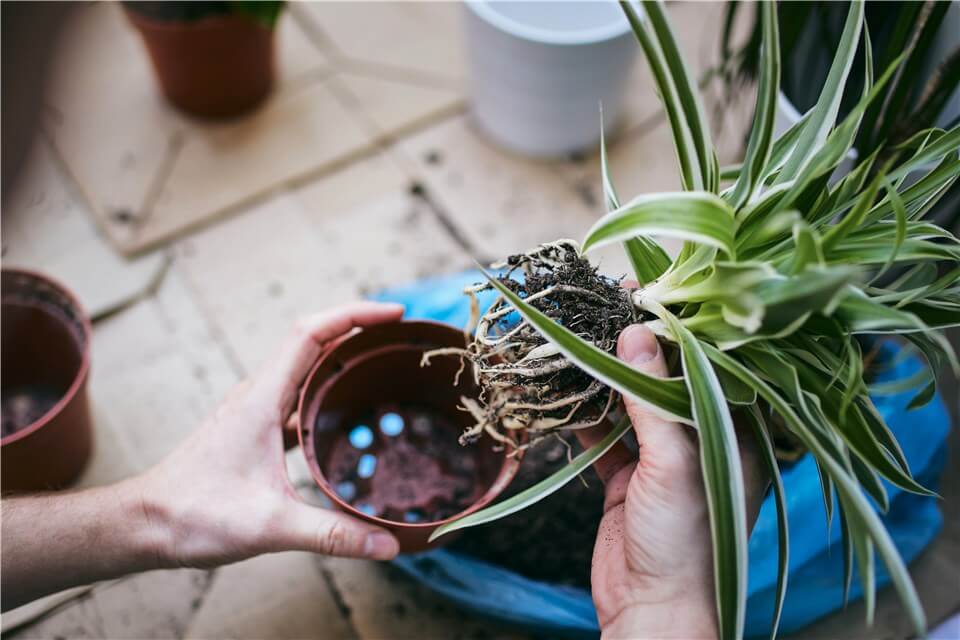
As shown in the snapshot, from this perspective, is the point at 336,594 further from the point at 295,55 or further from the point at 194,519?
the point at 295,55

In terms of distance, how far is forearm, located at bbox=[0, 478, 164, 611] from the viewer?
0.94 meters

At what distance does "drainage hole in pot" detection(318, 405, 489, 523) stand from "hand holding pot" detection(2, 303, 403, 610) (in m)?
0.15

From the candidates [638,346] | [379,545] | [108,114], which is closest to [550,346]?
[638,346]

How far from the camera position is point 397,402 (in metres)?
1.17

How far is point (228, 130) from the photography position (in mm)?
1646

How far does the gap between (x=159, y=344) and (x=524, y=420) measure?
0.84 m

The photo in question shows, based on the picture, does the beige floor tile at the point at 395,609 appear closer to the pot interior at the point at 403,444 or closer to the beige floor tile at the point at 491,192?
the pot interior at the point at 403,444

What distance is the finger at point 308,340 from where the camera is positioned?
1005mm

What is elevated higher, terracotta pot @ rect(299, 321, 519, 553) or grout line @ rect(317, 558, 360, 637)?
terracotta pot @ rect(299, 321, 519, 553)

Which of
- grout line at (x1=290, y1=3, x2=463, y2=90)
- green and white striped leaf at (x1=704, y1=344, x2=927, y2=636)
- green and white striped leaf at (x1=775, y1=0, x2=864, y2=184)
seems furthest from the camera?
grout line at (x1=290, y1=3, x2=463, y2=90)

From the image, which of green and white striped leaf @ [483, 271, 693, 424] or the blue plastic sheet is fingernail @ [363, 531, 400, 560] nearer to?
the blue plastic sheet

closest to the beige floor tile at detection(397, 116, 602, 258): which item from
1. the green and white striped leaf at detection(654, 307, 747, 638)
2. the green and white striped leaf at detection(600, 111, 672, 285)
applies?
the green and white striped leaf at detection(600, 111, 672, 285)

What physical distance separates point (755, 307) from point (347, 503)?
0.57 meters

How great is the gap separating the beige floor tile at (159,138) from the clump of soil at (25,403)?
34cm
